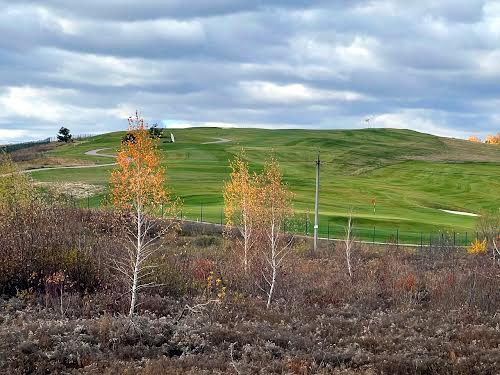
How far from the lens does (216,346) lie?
14.0 m

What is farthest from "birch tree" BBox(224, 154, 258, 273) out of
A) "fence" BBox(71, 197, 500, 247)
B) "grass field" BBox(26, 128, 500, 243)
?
"fence" BBox(71, 197, 500, 247)

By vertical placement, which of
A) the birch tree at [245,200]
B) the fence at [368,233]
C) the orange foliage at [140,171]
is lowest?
the fence at [368,233]

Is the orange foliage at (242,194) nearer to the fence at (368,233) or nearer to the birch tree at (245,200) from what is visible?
the birch tree at (245,200)

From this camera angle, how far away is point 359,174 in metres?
113

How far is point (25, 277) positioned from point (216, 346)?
8.08m

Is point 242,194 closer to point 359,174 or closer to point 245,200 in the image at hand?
point 245,200

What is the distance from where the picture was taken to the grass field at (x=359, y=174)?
61.7 meters

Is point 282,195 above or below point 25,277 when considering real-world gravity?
above

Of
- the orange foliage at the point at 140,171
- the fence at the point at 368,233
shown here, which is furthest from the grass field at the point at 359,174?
the orange foliage at the point at 140,171

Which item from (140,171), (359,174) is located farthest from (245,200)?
(359,174)

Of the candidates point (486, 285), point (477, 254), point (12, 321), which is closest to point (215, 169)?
point (477, 254)

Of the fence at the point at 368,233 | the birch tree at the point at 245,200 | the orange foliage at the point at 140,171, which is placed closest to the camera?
the orange foliage at the point at 140,171

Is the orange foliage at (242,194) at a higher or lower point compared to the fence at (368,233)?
higher

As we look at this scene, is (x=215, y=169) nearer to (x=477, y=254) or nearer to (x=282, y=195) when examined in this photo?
(x=477, y=254)
